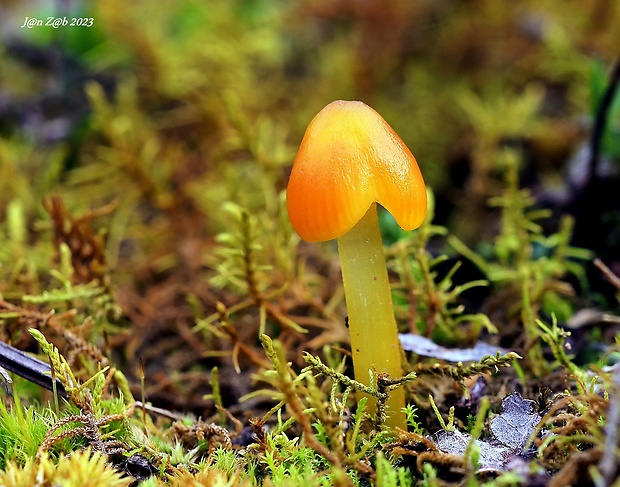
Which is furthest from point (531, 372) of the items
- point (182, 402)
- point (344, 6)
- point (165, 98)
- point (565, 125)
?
point (344, 6)

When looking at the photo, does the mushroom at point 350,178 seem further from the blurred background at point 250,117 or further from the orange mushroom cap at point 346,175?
the blurred background at point 250,117

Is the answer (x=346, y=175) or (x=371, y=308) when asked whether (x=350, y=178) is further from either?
(x=371, y=308)

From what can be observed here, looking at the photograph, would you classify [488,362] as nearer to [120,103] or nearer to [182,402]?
[182,402]

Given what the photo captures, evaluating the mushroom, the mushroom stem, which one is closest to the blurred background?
the mushroom stem

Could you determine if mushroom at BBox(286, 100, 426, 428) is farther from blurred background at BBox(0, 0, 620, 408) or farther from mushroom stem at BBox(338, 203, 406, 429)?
blurred background at BBox(0, 0, 620, 408)

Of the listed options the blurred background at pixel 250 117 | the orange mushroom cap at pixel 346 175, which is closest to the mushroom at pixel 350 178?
the orange mushroom cap at pixel 346 175

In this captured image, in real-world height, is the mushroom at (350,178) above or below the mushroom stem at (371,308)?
above
